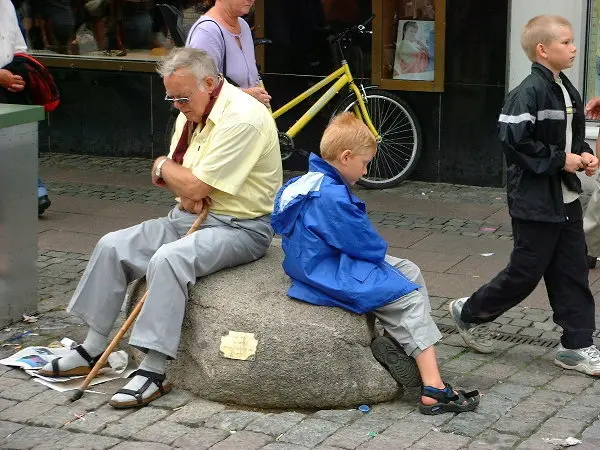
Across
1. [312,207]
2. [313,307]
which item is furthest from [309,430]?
[312,207]

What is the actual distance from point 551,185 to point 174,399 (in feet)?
6.33

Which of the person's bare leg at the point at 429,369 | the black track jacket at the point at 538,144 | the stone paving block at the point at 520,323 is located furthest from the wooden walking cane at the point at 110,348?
the stone paving block at the point at 520,323

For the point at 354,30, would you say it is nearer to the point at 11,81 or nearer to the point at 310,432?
the point at 11,81

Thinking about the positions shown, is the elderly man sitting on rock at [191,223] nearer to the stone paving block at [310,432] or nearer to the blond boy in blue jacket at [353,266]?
the blond boy in blue jacket at [353,266]

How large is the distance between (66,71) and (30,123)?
4.98m

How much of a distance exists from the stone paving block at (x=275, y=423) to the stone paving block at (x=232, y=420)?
3 centimetres

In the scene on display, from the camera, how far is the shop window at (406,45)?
9875 millimetres

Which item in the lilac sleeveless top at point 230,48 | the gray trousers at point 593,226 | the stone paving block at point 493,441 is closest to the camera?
the stone paving block at point 493,441

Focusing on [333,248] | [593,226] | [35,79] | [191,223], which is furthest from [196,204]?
[35,79]

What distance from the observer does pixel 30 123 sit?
6.48 m

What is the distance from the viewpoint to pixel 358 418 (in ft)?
16.8

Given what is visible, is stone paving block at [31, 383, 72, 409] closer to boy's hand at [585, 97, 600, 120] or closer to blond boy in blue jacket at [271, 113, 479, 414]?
blond boy in blue jacket at [271, 113, 479, 414]

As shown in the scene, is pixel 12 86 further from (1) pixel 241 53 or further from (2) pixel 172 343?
(2) pixel 172 343

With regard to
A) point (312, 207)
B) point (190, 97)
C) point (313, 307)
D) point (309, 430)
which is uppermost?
point (190, 97)
